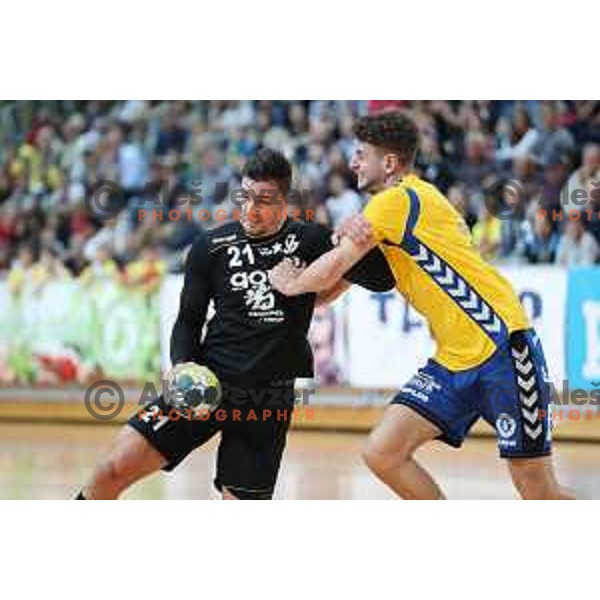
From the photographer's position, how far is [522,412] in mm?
5836

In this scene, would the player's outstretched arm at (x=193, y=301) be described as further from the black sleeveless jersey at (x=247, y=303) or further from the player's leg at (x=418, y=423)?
the player's leg at (x=418, y=423)

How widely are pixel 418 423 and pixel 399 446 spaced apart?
0.43 feet

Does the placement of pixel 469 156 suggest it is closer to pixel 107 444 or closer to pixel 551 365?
pixel 551 365

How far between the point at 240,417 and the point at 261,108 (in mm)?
8609

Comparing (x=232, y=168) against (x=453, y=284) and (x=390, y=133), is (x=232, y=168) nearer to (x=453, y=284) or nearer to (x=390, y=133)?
(x=390, y=133)

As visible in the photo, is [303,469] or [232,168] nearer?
[303,469]

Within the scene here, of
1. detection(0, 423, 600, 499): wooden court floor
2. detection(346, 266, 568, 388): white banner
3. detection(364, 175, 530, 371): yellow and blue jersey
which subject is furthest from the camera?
detection(346, 266, 568, 388): white banner

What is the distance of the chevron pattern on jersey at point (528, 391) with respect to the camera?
19.1 ft

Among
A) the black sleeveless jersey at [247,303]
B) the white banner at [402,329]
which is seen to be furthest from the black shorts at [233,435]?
the white banner at [402,329]

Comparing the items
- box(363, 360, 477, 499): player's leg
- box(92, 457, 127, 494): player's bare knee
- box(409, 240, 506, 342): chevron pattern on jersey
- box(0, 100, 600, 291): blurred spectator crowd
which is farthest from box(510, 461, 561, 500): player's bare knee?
box(0, 100, 600, 291): blurred spectator crowd

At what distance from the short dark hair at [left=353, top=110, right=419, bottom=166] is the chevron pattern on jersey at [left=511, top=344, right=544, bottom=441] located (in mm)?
1030

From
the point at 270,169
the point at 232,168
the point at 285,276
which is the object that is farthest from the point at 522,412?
the point at 232,168

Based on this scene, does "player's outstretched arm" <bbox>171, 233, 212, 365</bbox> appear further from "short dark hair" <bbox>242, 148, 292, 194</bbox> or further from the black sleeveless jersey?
"short dark hair" <bbox>242, 148, 292, 194</bbox>

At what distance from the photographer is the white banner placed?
12.1 m
